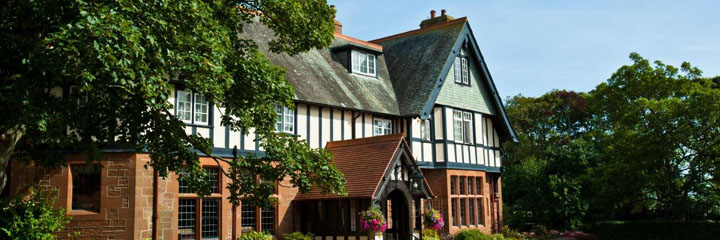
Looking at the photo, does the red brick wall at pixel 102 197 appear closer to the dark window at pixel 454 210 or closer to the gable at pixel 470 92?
the gable at pixel 470 92

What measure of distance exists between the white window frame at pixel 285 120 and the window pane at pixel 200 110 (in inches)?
101

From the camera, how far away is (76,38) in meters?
10.2

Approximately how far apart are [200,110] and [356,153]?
5.36 meters

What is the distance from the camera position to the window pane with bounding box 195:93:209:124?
19.1 metres

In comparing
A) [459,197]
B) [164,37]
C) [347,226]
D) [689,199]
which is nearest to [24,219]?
[164,37]

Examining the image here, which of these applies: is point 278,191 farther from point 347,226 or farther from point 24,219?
point 24,219

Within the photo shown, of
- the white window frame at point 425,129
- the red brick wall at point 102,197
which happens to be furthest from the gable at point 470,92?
the red brick wall at point 102,197

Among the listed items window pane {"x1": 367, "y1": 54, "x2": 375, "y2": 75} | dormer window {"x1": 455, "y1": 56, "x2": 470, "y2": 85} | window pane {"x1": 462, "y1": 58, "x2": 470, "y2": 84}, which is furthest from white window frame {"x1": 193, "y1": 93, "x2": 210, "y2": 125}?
window pane {"x1": 462, "y1": 58, "x2": 470, "y2": 84}

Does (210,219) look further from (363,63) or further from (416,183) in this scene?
(363,63)

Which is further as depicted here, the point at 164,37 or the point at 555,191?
the point at 555,191

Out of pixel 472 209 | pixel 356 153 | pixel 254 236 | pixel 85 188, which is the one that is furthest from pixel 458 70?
pixel 85 188

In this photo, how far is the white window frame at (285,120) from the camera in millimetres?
21172

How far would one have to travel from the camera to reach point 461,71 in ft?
91.9

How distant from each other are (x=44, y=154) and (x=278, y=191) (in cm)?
811
